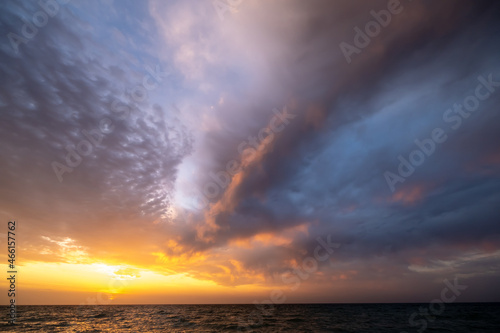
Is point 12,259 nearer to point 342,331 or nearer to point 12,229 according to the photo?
point 12,229

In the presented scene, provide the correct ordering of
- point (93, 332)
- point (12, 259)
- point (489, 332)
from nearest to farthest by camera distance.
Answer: point (12, 259) < point (489, 332) < point (93, 332)

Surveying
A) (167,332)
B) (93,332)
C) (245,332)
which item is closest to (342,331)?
(245,332)

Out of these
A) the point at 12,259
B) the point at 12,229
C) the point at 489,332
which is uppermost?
the point at 12,229

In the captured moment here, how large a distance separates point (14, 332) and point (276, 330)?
121ft

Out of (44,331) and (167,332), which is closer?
(167,332)

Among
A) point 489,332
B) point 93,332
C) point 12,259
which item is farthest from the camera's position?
point 93,332

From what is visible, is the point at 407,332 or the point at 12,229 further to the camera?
the point at 407,332

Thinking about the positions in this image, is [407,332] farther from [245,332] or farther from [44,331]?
[44,331]

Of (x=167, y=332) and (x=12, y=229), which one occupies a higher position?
(x=12, y=229)

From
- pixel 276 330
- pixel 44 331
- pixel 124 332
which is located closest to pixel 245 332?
pixel 276 330

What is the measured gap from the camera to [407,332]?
3266 centimetres

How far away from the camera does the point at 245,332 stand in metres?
33.1

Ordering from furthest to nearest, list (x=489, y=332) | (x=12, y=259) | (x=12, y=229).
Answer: (x=489, y=332), (x=12, y=259), (x=12, y=229)

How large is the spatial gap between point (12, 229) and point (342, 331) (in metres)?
40.2
